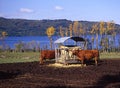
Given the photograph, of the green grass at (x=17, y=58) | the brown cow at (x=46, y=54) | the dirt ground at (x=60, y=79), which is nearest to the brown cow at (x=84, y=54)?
the brown cow at (x=46, y=54)

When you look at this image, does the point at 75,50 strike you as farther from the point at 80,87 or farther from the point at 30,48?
the point at 30,48

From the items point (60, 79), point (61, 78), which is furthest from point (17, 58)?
point (60, 79)

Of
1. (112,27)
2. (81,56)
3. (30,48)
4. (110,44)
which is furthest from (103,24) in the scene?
(81,56)

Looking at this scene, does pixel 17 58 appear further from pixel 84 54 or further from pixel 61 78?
pixel 61 78

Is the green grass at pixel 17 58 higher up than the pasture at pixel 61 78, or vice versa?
the pasture at pixel 61 78

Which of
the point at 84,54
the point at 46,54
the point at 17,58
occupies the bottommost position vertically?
the point at 17,58

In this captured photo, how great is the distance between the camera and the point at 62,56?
25.3 meters

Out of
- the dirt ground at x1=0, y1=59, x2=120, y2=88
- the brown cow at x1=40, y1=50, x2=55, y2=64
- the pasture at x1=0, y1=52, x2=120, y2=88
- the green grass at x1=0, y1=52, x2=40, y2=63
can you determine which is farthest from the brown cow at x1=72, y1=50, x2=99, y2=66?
the green grass at x1=0, y1=52, x2=40, y2=63

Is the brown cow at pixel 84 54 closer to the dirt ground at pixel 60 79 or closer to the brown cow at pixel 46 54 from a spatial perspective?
the brown cow at pixel 46 54

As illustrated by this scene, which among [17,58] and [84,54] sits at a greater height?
[84,54]

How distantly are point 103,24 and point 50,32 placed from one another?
37.6 feet

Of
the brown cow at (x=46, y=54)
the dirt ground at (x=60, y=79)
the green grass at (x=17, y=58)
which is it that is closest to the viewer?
the dirt ground at (x=60, y=79)

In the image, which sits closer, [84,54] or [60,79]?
[60,79]

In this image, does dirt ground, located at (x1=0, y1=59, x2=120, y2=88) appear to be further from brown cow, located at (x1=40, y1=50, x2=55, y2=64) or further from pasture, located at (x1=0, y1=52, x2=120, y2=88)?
brown cow, located at (x1=40, y1=50, x2=55, y2=64)
